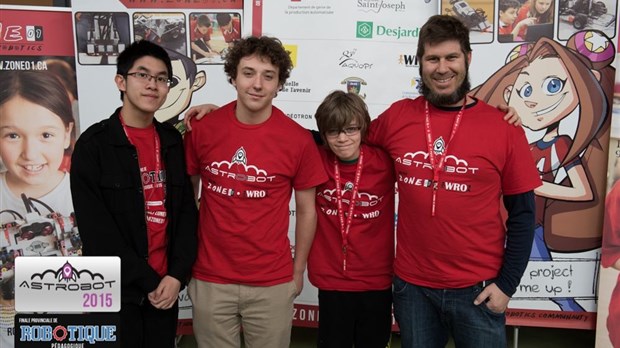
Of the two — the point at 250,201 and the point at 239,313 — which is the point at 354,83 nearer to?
the point at 250,201

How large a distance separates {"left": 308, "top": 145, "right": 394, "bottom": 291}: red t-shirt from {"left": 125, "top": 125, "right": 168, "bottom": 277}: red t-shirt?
60cm

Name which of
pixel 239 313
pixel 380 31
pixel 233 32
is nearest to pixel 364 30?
pixel 380 31

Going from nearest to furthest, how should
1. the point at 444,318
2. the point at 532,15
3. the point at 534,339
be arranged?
1. the point at 444,318
2. the point at 532,15
3. the point at 534,339

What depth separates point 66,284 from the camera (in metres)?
1.43

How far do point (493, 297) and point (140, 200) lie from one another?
4.16 ft

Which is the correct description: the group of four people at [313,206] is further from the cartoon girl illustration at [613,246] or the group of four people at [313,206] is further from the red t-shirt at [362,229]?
the cartoon girl illustration at [613,246]

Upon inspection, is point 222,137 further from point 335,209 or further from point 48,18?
point 48,18

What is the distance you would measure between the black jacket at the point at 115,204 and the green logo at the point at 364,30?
151cm

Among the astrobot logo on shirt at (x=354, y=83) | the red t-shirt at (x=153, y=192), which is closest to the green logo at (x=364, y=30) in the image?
the astrobot logo on shirt at (x=354, y=83)

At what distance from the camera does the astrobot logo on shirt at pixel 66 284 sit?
1430mm

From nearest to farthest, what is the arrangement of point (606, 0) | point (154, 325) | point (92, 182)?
point (92, 182) < point (154, 325) < point (606, 0)

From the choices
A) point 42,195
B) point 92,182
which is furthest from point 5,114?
point 92,182

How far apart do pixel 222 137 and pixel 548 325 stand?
2349mm

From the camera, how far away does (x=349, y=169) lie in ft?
6.51
